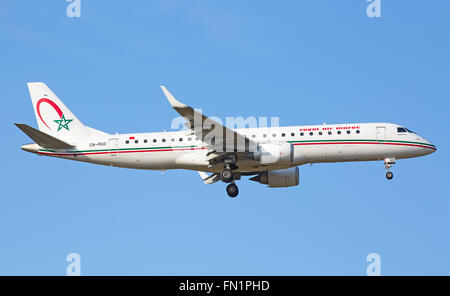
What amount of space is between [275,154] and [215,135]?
364 centimetres

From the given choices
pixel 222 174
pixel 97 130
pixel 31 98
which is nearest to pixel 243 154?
pixel 222 174

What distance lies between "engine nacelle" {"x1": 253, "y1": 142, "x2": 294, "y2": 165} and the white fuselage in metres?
0.60

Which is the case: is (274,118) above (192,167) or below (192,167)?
above

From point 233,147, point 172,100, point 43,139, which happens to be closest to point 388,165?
point 233,147

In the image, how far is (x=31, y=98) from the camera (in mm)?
47250

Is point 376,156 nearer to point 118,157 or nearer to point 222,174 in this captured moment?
point 222,174

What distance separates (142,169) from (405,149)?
16158mm

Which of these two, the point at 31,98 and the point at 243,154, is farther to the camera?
the point at 31,98

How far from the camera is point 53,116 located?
4688 cm

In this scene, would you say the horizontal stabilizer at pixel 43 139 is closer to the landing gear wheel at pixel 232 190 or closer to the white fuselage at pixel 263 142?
the white fuselage at pixel 263 142

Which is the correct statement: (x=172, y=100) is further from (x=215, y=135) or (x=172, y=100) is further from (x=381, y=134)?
(x=381, y=134)

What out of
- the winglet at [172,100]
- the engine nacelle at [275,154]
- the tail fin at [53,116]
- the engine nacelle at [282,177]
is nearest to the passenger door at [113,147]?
the tail fin at [53,116]

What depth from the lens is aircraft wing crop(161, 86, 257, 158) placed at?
40316 mm

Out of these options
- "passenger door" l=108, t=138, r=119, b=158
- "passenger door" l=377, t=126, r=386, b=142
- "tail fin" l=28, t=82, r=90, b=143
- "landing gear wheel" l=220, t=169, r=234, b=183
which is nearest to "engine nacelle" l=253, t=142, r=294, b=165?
"landing gear wheel" l=220, t=169, r=234, b=183
